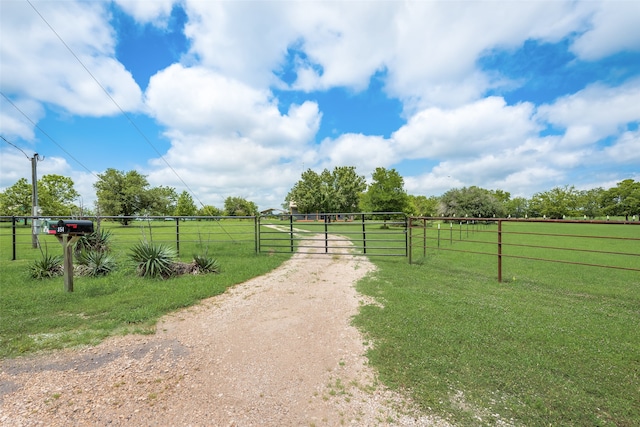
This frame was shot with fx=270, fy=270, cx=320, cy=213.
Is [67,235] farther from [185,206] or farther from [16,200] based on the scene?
[185,206]

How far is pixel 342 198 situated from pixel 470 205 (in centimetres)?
1923

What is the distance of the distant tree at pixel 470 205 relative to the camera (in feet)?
131

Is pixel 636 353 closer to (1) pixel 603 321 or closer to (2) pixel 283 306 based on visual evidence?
(1) pixel 603 321

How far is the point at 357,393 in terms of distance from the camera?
2.29 metres

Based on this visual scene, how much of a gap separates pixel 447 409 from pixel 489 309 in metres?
2.53

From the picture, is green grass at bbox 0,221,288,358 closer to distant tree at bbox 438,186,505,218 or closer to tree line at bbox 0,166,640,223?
tree line at bbox 0,166,640,223

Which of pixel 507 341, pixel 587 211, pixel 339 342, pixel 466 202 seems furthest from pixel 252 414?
pixel 587 211

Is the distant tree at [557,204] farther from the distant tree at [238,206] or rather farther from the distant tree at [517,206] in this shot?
the distant tree at [238,206]

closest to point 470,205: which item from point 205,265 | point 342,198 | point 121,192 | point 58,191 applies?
point 342,198

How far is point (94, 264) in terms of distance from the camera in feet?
20.8

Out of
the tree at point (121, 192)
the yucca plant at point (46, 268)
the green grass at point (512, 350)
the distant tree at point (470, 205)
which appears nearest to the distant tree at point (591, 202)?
the distant tree at point (470, 205)

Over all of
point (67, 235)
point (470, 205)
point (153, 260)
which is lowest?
point (153, 260)

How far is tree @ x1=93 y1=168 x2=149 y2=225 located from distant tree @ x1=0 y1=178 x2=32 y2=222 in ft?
34.4

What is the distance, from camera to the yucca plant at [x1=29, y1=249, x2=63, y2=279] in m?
6.12
